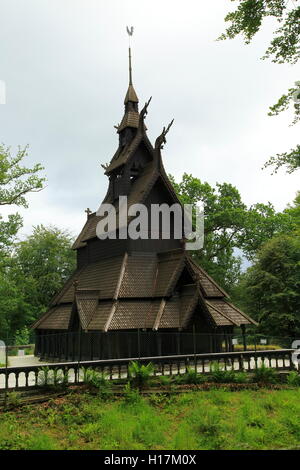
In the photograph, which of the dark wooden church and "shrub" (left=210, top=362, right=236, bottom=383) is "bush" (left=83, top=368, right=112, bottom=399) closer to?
the dark wooden church

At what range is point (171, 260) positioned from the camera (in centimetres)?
2253

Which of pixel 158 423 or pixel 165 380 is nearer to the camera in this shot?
pixel 158 423

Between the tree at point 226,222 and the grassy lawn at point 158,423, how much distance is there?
28831mm

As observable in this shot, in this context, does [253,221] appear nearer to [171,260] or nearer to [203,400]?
[171,260]

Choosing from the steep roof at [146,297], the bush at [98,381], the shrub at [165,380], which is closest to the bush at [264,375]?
the shrub at [165,380]

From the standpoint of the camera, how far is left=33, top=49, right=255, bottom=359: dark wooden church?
20094mm

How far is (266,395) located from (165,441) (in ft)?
18.2

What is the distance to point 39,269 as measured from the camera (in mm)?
51500

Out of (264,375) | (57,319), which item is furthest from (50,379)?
(57,319)

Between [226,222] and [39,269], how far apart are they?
24.4 metres

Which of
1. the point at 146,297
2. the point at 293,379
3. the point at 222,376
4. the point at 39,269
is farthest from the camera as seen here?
the point at 39,269

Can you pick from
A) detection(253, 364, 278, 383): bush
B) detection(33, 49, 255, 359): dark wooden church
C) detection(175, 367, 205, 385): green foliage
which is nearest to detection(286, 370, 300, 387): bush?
detection(253, 364, 278, 383): bush

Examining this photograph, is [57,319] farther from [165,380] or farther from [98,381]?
[165,380]
